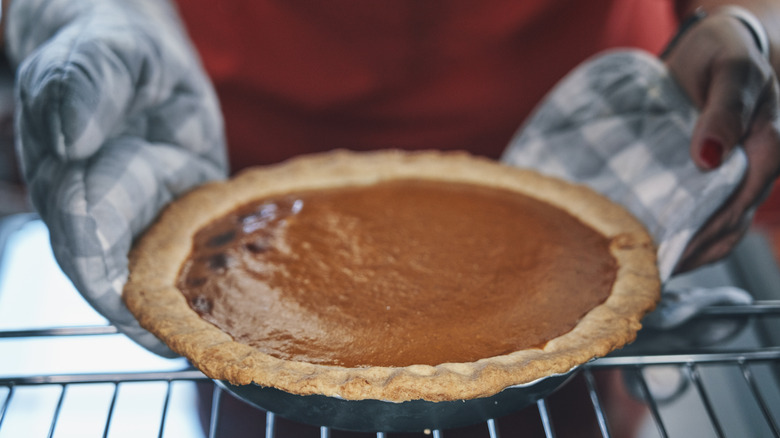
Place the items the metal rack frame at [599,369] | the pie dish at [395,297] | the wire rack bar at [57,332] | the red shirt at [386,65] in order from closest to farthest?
the pie dish at [395,297], the metal rack frame at [599,369], the wire rack bar at [57,332], the red shirt at [386,65]

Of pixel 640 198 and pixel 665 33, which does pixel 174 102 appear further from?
pixel 665 33

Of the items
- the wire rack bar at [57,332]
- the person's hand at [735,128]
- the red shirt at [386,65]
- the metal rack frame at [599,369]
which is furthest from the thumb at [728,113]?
the wire rack bar at [57,332]

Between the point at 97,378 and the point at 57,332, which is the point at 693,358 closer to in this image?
the point at 97,378

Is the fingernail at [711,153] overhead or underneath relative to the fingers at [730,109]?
underneath

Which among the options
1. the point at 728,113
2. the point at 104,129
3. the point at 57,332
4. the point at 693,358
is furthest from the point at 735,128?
the point at 57,332

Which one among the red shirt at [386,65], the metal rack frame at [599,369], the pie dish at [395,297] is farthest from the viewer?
the red shirt at [386,65]

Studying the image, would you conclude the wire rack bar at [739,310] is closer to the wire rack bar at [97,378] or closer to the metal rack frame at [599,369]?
the metal rack frame at [599,369]

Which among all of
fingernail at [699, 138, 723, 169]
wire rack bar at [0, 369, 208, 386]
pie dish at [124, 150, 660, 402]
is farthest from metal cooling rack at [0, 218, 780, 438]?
fingernail at [699, 138, 723, 169]
